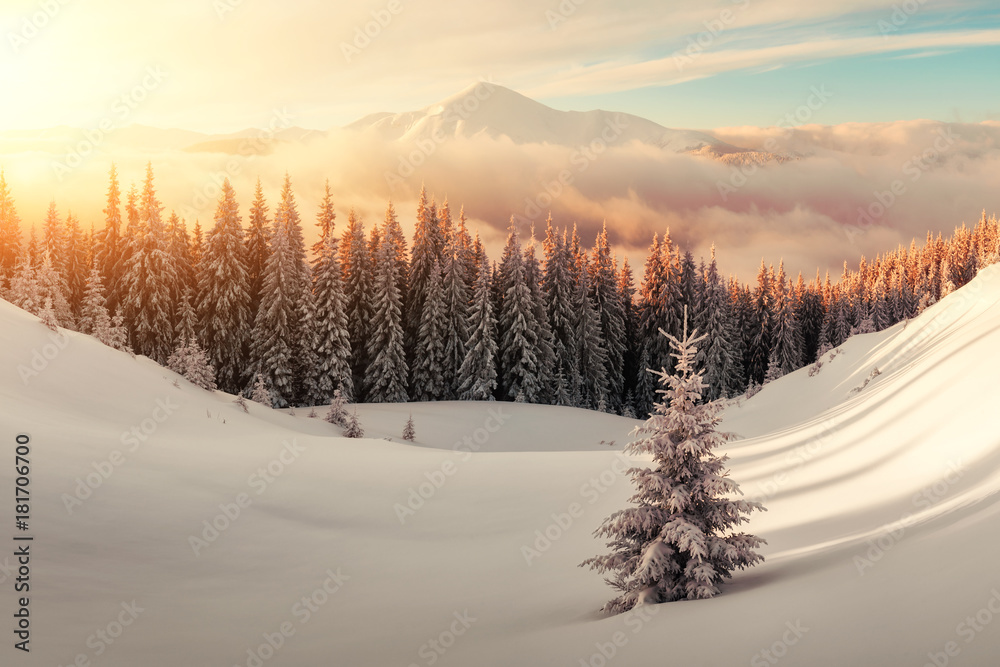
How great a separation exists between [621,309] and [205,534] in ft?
177

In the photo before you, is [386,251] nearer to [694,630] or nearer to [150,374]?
[150,374]

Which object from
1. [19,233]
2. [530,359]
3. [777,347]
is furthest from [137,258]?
[777,347]

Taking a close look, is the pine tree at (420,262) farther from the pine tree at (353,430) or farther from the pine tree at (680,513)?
the pine tree at (680,513)

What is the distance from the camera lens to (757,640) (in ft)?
18.5
